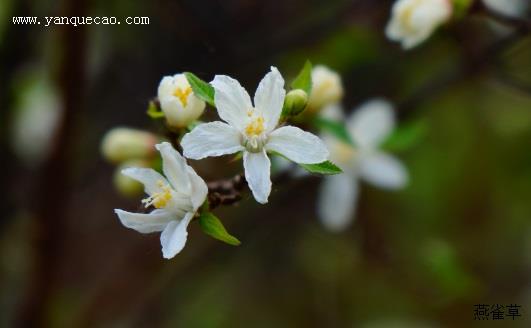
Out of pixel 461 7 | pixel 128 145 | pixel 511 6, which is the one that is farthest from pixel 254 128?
pixel 511 6

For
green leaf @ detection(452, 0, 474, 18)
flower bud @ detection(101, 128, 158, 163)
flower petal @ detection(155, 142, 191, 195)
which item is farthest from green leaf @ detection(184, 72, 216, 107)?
green leaf @ detection(452, 0, 474, 18)

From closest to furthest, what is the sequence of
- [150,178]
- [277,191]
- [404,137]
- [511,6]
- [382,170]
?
[150,178] < [404,137] < [511,6] < [382,170] < [277,191]

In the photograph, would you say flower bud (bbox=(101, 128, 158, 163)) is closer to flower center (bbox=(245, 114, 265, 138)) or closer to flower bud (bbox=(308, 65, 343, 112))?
flower bud (bbox=(308, 65, 343, 112))

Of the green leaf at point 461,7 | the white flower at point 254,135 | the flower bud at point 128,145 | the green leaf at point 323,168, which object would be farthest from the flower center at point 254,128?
the green leaf at point 461,7

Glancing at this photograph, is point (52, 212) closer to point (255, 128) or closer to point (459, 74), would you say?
point (459, 74)

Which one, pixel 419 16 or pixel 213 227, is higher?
pixel 419 16

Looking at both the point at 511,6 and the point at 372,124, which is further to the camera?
the point at 372,124

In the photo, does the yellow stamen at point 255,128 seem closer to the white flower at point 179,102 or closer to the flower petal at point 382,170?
the white flower at point 179,102
